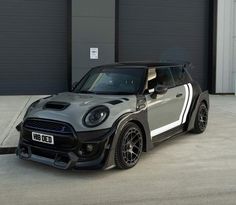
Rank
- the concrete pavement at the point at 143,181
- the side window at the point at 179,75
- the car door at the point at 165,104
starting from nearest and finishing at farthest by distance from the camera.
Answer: the concrete pavement at the point at 143,181
the car door at the point at 165,104
the side window at the point at 179,75

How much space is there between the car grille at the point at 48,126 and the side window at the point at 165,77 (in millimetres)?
2013

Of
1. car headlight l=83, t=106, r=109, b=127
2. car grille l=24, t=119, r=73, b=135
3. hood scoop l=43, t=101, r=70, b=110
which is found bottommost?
car grille l=24, t=119, r=73, b=135

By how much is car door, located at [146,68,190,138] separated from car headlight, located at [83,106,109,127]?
902mm

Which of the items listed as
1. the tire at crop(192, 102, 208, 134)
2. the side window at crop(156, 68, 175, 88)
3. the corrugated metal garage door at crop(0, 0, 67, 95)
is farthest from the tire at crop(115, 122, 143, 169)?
the corrugated metal garage door at crop(0, 0, 67, 95)

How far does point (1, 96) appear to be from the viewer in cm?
1388

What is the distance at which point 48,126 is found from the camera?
5.56m

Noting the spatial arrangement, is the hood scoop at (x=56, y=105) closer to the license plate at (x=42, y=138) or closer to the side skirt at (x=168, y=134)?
the license plate at (x=42, y=138)

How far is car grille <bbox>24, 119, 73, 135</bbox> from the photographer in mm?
5379

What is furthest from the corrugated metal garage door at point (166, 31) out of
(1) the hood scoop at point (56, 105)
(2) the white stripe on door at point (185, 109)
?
(1) the hood scoop at point (56, 105)

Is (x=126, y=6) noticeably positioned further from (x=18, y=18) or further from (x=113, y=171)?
(x=113, y=171)

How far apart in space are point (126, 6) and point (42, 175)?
1014 cm

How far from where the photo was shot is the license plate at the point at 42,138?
5.45 m

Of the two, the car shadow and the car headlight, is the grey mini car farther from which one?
the car shadow

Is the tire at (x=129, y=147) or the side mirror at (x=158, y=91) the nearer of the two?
the tire at (x=129, y=147)
